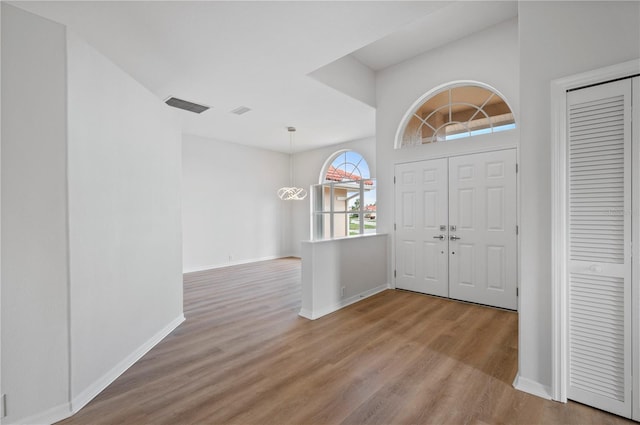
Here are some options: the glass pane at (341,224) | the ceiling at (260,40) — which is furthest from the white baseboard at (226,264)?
the ceiling at (260,40)

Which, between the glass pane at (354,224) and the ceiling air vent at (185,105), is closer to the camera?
the ceiling air vent at (185,105)

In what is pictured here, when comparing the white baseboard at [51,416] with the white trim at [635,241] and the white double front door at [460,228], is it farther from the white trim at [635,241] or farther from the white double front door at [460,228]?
the white double front door at [460,228]

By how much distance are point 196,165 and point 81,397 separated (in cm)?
538

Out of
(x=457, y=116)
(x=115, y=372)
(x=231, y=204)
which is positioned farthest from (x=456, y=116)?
(x=231, y=204)

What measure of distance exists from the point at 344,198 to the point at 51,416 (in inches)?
254

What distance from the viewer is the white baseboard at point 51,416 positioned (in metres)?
1.73

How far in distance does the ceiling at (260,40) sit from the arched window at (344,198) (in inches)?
85.8

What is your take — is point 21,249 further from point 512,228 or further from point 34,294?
point 512,228

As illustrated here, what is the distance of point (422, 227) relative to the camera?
4480 mm

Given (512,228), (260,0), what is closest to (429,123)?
(512,228)

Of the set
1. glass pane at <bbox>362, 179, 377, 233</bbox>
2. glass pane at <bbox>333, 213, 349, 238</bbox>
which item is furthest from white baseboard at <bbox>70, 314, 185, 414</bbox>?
glass pane at <bbox>333, 213, 349, 238</bbox>

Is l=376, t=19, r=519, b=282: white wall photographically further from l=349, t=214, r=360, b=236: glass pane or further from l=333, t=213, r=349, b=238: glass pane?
l=333, t=213, r=349, b=238: glass pane

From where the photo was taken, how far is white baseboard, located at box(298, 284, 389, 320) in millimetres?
3549

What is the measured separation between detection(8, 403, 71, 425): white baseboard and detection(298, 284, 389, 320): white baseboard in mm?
2223
